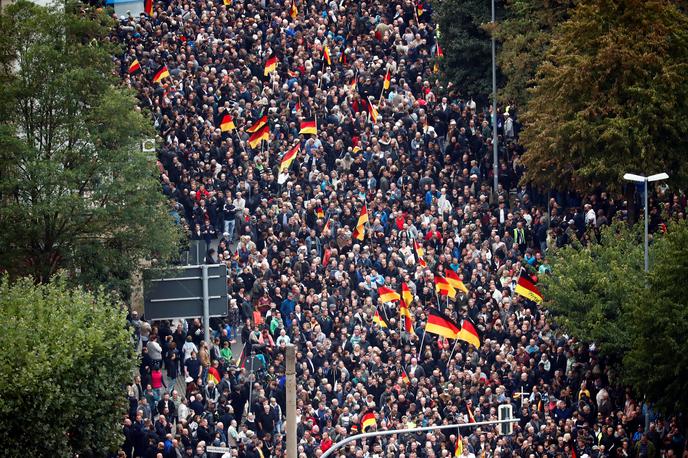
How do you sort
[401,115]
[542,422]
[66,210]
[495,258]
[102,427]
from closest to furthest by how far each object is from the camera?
[102,427]
[542,422]
[66,210]
[495,258]
[401,115]

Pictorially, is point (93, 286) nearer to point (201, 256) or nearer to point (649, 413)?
point (201, 256)

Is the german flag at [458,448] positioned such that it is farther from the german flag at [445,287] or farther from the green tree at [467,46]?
the green tree at [467,46]

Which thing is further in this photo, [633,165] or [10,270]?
[633,165]

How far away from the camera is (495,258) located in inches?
2370

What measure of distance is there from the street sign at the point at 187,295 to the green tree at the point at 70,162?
356 centimetres

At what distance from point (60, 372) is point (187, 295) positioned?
820 centimetres

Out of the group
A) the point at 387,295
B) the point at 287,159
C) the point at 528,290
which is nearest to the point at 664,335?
the point at 528,290

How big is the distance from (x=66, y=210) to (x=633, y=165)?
18.0 meters

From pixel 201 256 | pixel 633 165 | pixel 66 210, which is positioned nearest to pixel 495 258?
pixel 633 165

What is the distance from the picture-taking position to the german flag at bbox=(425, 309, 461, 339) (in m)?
53.9

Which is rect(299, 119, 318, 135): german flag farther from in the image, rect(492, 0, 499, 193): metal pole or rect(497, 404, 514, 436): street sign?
rect(497, 404, 514, 436): street sign

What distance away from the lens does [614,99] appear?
6181 cm

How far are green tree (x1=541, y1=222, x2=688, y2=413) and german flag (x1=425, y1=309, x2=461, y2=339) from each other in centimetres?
292

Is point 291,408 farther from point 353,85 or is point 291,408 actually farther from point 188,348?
point 353,85
